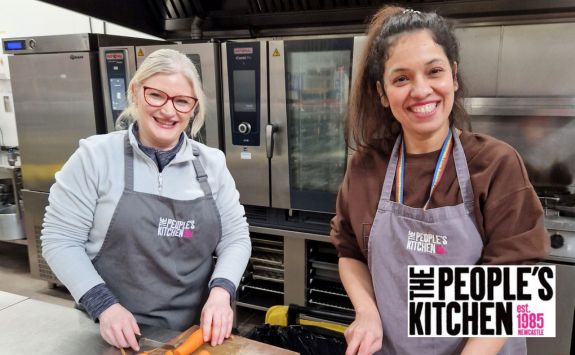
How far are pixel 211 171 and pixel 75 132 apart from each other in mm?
2223

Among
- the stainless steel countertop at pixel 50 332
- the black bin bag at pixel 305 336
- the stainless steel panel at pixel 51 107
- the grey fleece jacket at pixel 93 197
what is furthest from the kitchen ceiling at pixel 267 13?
the black bin bag at pixel 305 336

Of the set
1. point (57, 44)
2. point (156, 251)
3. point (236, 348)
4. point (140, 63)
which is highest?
point (57, 44)

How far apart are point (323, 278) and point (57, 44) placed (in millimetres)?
2533

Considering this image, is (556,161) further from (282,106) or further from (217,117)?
(217,117)

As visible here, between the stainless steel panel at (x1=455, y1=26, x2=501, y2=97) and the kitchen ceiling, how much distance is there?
0.29 metres

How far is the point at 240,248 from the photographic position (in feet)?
4.55

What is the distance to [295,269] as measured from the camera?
2.68 m

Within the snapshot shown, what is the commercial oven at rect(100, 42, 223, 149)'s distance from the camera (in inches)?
104

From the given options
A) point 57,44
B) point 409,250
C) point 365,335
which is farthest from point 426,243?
point 57,44

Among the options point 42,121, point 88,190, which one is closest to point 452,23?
point 88,190

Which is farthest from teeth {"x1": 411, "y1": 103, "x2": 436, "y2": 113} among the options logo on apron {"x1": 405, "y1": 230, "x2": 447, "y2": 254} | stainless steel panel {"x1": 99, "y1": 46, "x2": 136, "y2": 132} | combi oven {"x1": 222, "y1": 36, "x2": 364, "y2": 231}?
stainless steel panel {"x1": 99, "y1": 46, "x2": 136, "y2": 132}

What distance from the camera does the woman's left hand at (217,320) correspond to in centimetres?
111

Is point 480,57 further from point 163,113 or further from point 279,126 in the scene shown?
point 163,113

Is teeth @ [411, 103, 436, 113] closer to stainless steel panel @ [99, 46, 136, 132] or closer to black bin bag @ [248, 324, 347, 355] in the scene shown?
black bin bag @ [248, 324, 347, 355]
